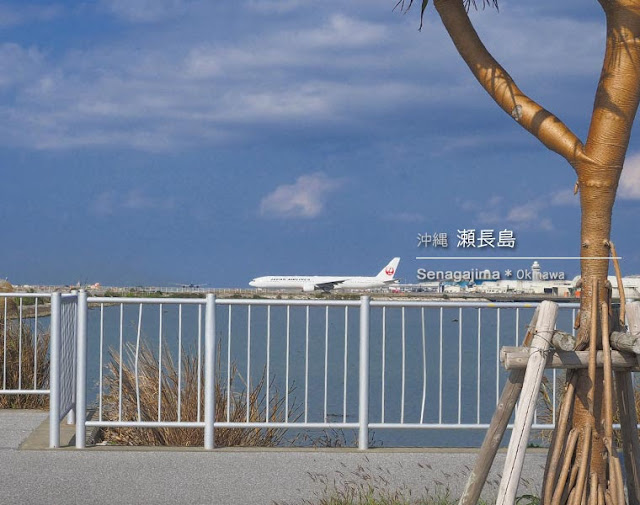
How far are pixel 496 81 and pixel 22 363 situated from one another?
744 cm

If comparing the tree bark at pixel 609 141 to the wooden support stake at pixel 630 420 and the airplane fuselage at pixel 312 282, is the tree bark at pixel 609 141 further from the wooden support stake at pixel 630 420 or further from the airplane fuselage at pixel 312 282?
the airplane fuselage at pixel 312 282

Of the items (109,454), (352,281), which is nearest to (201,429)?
(109,454)

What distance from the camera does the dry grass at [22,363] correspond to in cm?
1010

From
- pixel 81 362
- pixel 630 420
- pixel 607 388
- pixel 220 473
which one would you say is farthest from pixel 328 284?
pixel 607 388

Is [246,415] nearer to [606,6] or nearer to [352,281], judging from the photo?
[606,6]

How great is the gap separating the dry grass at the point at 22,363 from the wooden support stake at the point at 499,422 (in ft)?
21.4

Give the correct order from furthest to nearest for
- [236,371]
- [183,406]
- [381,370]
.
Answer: [381,370], [236,371], [183,406]

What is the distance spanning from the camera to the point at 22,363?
1052 cm

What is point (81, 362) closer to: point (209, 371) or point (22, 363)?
point (209, 371)

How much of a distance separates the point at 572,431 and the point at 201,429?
14.5 feet

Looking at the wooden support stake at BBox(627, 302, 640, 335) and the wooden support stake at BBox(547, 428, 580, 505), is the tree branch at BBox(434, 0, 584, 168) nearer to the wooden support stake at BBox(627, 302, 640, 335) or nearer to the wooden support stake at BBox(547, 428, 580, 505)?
the wooden support stake at BBox(627, 302, 640, 335)

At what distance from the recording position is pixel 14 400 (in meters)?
10.1

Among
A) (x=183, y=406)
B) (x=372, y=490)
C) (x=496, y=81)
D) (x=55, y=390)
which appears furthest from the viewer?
(x=183, y=406)

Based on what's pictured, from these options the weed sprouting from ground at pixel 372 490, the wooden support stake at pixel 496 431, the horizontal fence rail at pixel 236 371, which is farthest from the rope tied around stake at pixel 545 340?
the horizontal fence rail at pixel 236 371
